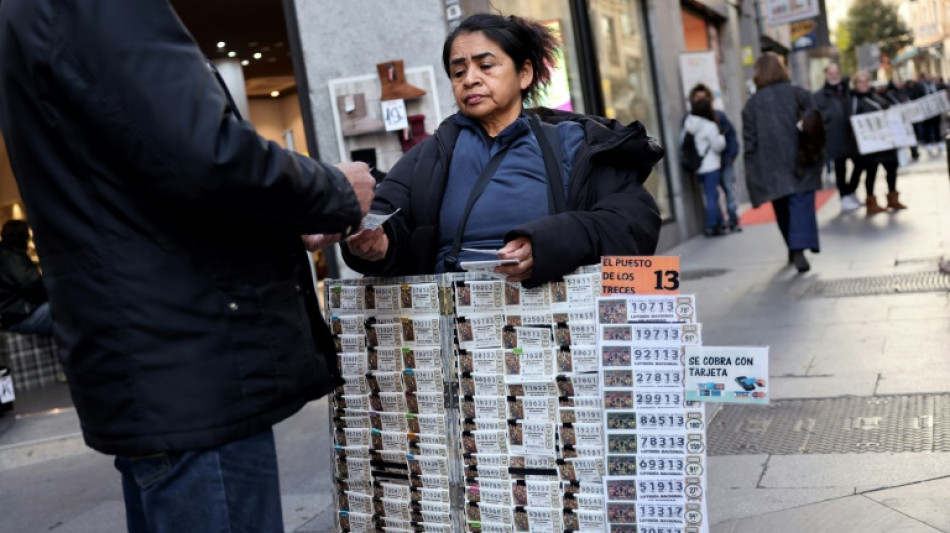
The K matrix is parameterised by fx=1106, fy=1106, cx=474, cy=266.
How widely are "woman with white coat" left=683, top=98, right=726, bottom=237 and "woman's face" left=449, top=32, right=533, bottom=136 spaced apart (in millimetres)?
11853

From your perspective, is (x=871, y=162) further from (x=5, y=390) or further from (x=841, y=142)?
(x=5, y=390)

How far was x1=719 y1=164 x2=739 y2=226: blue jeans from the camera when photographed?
1531cm

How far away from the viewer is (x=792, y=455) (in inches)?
195

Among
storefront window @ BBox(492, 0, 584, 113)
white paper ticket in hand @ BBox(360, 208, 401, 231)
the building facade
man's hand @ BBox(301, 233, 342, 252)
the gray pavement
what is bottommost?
the gray pavement

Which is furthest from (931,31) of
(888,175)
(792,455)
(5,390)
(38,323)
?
(792,455)

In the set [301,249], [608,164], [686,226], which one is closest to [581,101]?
[686,226]

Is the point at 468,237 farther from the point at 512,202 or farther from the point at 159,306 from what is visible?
the point at 159,306

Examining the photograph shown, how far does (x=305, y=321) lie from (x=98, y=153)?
0.55m

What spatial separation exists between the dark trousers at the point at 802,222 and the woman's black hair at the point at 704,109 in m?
4.46

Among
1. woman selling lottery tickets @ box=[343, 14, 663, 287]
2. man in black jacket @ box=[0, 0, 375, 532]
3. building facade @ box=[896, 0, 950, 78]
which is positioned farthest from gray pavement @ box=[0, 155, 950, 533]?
building facade @ box=[896, 0, 950, 78]

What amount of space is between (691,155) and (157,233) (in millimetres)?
13388

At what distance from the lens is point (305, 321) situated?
2363 mm

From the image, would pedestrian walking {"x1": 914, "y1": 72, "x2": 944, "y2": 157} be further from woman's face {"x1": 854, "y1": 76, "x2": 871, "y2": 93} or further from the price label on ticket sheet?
the price label on ticket sheet

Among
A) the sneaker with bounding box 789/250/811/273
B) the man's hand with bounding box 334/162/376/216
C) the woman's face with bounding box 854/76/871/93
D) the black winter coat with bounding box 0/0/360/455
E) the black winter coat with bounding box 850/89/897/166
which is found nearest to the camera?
the black winter coat with bounding box 0/0/360/455
